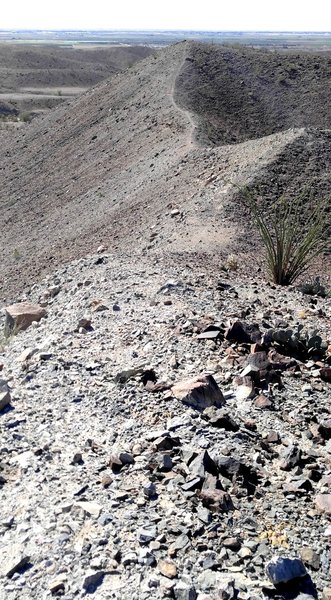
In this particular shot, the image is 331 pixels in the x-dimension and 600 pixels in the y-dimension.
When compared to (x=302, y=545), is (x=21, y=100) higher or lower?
lower

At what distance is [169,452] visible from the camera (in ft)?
15.7

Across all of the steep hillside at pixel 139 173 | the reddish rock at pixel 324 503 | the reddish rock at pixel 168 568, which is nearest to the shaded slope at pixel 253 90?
the steep hillside at pixel 139 173

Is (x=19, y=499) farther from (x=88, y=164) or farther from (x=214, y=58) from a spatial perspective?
(x=214, y=58)

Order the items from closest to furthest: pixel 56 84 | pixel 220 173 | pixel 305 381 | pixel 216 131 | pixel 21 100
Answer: pixel 305 381
pixel 220 173
pixel 216 131
pixel 21 100
pixel 56 84

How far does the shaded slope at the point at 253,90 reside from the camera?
76.6ft

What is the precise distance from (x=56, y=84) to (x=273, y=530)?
221ft

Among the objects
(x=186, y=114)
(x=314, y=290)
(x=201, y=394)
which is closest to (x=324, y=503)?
(x=201, y=394)

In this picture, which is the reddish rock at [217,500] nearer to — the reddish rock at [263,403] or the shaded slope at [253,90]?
the reddish rock at [263,403]

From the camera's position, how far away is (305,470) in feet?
15.1

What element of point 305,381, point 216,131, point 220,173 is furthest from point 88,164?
point 305,381

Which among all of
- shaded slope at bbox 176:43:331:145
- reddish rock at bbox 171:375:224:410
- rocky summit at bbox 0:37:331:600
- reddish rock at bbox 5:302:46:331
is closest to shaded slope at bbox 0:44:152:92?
shaded slope at bbox 176:43:331:145

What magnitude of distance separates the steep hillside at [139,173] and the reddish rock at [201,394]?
496cm

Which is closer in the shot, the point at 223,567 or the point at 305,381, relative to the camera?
the point at 223,567

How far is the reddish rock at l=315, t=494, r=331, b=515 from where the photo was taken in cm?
417
